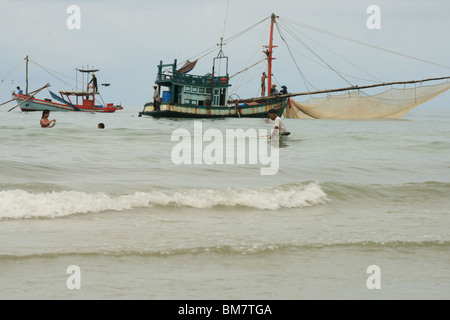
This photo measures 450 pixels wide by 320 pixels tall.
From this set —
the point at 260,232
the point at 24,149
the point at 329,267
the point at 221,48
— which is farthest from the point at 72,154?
the point at 221,48

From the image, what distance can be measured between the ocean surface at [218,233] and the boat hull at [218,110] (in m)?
28.9

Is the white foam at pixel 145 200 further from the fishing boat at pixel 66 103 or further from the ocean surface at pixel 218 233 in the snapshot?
the fishing boat at pixel 66 103

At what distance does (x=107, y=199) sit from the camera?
838 cm

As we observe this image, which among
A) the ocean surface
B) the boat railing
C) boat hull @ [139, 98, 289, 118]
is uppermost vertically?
the boat railing

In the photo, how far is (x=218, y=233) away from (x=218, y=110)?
3716cm

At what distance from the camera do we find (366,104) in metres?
41.0

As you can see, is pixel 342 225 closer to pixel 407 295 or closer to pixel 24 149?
pixel 407 295

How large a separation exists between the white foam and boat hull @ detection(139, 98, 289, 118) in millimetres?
33149

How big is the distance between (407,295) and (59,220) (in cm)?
478

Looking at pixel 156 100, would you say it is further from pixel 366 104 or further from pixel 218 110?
pixel 366 104

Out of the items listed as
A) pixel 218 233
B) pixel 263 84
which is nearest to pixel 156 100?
pixel 263 84

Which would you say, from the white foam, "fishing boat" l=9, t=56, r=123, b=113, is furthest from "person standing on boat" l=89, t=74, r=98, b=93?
the white foam

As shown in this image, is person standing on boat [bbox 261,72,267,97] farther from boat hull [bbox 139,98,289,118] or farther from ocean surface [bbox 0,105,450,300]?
ocean surface [bbox 0,105,450,300]

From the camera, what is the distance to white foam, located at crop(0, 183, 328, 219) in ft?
25.0
